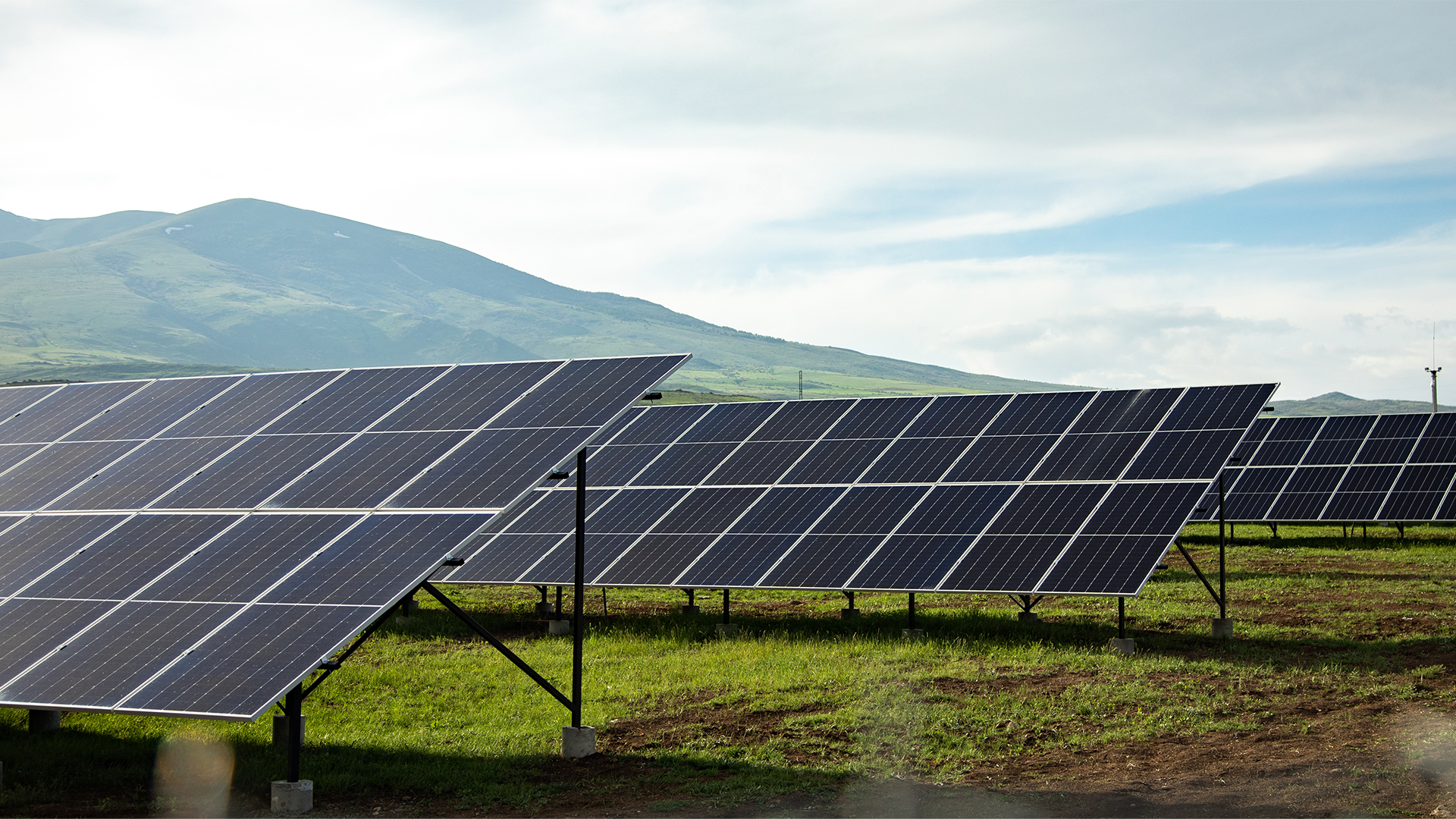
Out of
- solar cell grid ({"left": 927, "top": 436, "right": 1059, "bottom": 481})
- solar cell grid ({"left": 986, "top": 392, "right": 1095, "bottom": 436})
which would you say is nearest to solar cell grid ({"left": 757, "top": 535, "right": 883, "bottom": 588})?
solar cell grid ({"left": 927, "top": 436, "right": 1059, "bottom": 481})

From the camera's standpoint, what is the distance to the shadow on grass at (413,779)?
39.9 ft

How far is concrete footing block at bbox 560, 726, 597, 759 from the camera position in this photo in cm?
1391

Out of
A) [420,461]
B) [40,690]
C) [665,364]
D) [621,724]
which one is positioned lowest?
[621,724]

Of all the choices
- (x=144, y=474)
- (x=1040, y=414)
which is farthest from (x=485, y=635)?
(x=1040, y=414)

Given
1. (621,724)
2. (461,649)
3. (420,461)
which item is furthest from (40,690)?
(461,649)

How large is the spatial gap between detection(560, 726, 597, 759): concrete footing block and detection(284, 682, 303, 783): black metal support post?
130 inches

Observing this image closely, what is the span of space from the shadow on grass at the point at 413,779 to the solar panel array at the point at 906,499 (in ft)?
25.6

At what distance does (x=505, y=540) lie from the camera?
25.6m

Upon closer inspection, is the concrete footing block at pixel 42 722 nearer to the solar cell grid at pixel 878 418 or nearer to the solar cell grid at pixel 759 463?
the solar cell grid at pixel 759 463

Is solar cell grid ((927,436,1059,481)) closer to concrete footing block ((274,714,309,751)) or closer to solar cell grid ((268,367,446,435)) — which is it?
solar cell grid ((268,367,446,435))

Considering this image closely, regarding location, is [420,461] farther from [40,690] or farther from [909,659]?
[909,659]

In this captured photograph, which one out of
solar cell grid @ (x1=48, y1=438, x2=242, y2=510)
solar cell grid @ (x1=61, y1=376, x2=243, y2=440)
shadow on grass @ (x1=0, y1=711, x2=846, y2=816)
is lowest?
shadow on grass @ (x1=0, y1=711, x2=846, y2=816)

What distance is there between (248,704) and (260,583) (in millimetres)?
2320

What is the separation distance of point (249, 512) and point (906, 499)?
1327 cm
